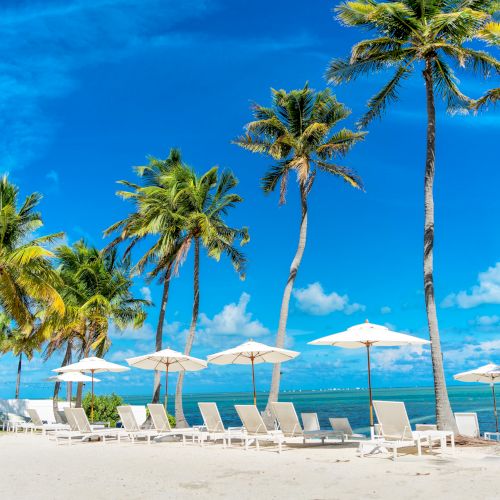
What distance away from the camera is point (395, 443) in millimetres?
10086

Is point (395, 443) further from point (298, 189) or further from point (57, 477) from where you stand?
point (298, 189)

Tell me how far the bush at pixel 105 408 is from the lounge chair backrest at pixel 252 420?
480 inches

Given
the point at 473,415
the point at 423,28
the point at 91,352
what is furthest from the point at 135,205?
the point at 473,415

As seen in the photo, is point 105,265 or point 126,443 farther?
point 105,265

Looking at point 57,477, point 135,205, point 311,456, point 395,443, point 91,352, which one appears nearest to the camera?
point 57,477

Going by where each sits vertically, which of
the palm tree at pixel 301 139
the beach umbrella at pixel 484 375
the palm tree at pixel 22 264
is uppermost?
the palm tree at pixel 301 139

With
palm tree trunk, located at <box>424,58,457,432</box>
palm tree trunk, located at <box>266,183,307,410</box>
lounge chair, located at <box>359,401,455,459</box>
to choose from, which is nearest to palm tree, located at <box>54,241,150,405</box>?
palm tree trunk, located at <box>266,183,307,410</box>

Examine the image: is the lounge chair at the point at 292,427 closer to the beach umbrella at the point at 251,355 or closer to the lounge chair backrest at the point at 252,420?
the lounge chair backrest at the point at 252,420

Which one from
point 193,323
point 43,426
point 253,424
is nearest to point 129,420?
point 253,424

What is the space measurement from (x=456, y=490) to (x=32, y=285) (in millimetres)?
14589

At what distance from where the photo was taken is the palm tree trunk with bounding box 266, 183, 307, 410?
59.8 feet

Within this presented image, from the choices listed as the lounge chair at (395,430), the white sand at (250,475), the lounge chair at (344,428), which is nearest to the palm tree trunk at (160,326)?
the white sand at (250,475)

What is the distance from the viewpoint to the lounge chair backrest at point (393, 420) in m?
10.3

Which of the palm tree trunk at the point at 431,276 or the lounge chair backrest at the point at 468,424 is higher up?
the palm tree trunk at the point at 431,276
